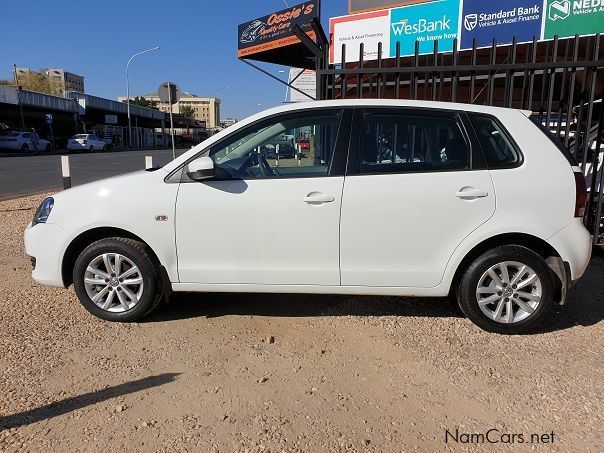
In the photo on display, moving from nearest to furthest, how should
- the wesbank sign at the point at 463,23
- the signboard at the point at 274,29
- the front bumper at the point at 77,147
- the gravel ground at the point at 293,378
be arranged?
the gravel ground at the point at 293,378 → the wesbank sign at the point at 463,23 → the signboard at the point at 274,29 → the front bumper at the point at 77,147

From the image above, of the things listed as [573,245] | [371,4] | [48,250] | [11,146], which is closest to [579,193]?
[573,245]

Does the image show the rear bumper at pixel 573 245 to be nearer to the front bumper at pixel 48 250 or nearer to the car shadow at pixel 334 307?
the car shadow at pixel 334 307

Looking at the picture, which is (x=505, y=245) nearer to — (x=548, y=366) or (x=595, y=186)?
(x=548, y=366)

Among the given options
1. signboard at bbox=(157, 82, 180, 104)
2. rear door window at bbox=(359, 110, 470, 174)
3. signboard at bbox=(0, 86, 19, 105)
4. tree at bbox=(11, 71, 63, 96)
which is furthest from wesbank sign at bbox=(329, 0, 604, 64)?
tree at bbox=(11, 71, 63, 96)

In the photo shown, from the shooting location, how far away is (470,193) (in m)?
3.66

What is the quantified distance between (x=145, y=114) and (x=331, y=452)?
75689 mm

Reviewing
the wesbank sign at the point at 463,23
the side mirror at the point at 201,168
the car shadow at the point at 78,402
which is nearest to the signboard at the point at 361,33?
the wesbank sign at the point at 463,23

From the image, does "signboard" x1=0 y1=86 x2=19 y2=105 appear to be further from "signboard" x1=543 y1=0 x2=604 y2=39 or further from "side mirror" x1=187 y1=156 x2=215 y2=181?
"side mirror" x1=187 y1=156 x2=215 y2=181

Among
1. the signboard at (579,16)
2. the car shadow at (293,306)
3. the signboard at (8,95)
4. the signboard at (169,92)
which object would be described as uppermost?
the signboard at (8,95)

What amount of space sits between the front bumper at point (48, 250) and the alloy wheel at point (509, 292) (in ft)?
10.7

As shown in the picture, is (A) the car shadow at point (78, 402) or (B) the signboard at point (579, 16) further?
(B) the signboard at point (579, 16)

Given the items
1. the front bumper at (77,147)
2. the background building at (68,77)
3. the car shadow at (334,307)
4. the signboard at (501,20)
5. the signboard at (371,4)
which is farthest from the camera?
the background building at (68,77)

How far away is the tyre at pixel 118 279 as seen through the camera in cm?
388

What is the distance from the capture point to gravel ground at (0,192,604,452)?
2.62m
